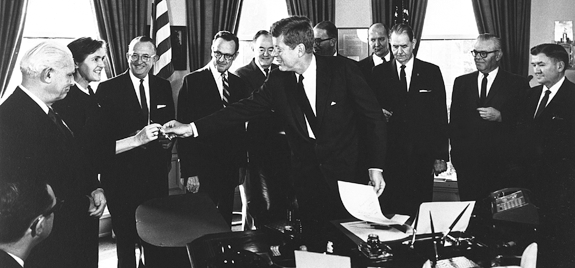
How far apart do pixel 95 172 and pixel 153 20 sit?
278cm

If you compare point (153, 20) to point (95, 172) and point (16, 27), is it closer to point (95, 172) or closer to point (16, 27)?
point (16, 27)

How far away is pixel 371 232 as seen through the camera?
2.29m

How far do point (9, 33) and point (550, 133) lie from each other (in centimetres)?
440

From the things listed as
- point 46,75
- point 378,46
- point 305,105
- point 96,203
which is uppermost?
point 378,46

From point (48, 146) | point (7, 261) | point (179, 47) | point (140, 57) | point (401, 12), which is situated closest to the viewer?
point (7, 261)

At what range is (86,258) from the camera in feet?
9.26

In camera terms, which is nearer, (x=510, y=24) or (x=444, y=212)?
(x=444, y=212)

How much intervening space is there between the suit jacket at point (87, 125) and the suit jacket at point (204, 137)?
37.7 inches

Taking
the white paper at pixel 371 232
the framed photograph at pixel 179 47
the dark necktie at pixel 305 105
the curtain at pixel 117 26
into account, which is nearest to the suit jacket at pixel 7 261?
the white paper at pixel 371 232

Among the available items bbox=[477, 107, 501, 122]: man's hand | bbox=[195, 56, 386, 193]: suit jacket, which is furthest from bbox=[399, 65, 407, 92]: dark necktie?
bbox=[195, 56, 386, 193]: suit jacket

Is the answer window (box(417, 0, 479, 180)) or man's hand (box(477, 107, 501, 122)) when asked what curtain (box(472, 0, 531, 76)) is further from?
man's hand (box(477, 107, 501, 122))

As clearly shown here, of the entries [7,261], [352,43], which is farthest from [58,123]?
[352,43]

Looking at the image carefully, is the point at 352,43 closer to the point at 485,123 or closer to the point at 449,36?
the point at 449,36

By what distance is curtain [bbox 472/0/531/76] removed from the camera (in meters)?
7.23
